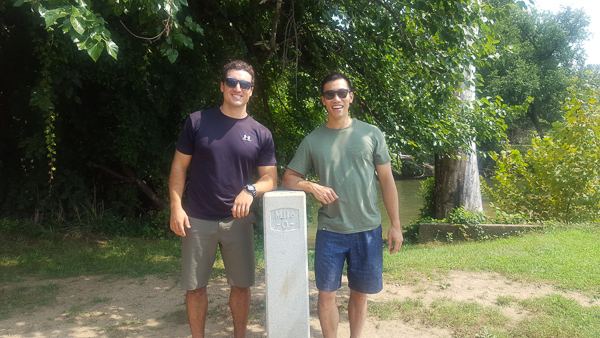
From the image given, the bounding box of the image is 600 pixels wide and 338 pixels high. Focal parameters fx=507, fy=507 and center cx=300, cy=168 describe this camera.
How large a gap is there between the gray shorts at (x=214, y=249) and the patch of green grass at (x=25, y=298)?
7.96 feet

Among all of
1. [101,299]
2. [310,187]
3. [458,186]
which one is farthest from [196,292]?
[458,186]

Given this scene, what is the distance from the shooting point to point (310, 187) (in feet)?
10.8

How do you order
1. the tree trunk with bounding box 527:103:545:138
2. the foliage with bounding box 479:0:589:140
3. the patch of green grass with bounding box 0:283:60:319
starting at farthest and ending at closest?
the tree trunk with bounding box 527:103:545:138 → the foliage with bounding box 479:0:589:140 → the patch of green grass with bounding box 0:283:60:319

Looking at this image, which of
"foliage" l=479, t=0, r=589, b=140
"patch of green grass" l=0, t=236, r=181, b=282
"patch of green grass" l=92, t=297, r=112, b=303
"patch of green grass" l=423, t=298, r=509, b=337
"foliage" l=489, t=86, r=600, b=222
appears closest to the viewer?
"patch of green grass" l=423, t=298, r=509, b=337

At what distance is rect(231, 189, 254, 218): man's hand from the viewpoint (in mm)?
3242

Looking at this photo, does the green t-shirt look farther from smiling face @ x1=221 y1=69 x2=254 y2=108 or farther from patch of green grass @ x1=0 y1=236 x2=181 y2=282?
patch of green grass @ x1=0 y1=236 x2=181 y2=282

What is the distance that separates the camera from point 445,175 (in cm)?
1025

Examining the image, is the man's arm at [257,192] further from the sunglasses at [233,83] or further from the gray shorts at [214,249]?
the sunglasses at [233,83]

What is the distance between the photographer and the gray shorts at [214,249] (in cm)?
343

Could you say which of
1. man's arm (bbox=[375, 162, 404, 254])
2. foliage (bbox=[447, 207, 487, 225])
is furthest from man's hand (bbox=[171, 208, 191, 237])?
foliage (bbox=[447, 207, 487, 225])

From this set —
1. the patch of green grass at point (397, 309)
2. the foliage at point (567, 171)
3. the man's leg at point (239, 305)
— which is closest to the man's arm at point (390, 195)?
the man's leg at point (239, 305)

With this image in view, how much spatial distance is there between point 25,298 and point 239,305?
2904 mm

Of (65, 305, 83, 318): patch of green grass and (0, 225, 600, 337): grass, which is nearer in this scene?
(0, 225, 600, 337): grass

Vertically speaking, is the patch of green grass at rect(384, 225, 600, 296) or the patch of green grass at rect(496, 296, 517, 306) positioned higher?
the patch of green grass at rect(384, 225, 600, 296)
